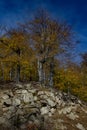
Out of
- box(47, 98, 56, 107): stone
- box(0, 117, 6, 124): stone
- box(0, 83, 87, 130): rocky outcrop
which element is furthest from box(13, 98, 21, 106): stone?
box(47, 98, 56, 107): stone

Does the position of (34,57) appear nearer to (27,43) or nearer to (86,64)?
(27,43)

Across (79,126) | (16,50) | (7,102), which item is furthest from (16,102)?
(16,50)

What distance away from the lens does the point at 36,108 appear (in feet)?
59.9

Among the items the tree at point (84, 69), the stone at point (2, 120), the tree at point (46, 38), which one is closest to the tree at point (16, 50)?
the tree at point (46, 38)

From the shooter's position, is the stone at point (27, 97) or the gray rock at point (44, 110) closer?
the gray rock at point (44, 110)

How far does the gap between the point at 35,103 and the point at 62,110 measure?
7.46 ft

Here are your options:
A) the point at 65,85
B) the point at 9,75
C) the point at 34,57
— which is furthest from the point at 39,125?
the point at 9,75

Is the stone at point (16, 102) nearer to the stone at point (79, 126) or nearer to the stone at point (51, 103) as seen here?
the stone at point (51, 103)

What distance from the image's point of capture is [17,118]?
16.5 m

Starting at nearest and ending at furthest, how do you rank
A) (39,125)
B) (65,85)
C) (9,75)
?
(39,125) < (65,85) < (9,75)

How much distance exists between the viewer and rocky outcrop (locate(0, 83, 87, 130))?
16.3 meters

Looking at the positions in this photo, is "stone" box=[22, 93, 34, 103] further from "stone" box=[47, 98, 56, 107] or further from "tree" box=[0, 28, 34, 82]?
"tree" box=[0, 28, 34, 82]

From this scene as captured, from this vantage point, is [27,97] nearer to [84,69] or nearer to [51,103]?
[51,103]

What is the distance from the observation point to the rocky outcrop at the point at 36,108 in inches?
643
